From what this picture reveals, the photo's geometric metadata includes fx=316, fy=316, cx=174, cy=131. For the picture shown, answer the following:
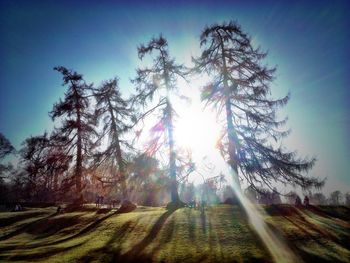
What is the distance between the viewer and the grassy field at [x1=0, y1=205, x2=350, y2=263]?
1521 centimetres

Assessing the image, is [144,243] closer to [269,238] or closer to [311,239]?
[269,238]

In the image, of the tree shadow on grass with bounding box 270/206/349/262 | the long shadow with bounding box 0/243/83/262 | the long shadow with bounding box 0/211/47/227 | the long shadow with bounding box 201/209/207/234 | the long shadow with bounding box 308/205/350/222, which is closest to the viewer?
the tree shadow on grass with bounding box 270/206/349/262

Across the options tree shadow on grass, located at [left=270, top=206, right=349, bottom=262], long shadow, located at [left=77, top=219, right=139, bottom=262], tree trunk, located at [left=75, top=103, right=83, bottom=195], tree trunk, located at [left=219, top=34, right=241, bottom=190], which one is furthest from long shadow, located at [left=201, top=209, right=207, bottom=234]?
tree trunk, located at [left=75, top=103, right=83, bottom=195]

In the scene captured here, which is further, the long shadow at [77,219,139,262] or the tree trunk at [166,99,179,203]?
the tree trunk at [166,99,179,203]

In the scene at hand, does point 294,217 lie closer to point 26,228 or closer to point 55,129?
point 26,228

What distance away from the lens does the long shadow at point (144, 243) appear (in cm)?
1571

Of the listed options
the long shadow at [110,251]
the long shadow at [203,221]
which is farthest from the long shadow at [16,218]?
the long shadow at [203,221]

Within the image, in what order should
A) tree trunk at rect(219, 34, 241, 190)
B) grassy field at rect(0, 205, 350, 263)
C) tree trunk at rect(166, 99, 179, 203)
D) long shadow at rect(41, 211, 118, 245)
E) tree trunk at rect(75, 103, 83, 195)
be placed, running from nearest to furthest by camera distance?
grassy field at rect(0, 205, 350, 263) < long shadow at rect(41, 211, 118, 245) < tree trunk at rect(219, 34, 241, 190) < tree trunk at rect(166, 99, 179, 203) < tree trunk at rect(75, 103, 83, 195)

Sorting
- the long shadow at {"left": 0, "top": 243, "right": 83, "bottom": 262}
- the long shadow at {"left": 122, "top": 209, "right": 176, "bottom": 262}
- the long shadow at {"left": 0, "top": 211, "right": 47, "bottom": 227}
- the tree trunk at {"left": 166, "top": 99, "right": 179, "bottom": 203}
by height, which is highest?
the tree trunk at {"left": 166, "top": 99, "right": 179, "bottom": 203}

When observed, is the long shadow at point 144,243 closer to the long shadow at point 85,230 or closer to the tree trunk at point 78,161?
the long shadow at point 85,230

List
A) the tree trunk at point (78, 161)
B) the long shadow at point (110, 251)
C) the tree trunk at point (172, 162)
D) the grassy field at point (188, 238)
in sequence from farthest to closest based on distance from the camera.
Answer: the tree trunk at point (78, 161), the tree trunk at point (172, 162), the long shadow at point (110, 251), the grassy field at point (188, 238)

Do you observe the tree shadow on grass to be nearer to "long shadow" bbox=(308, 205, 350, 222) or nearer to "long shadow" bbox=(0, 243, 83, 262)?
"long shadow" bbox=(308, 205, 350, 222)

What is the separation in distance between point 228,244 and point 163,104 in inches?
616

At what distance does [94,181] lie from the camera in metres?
32.5
